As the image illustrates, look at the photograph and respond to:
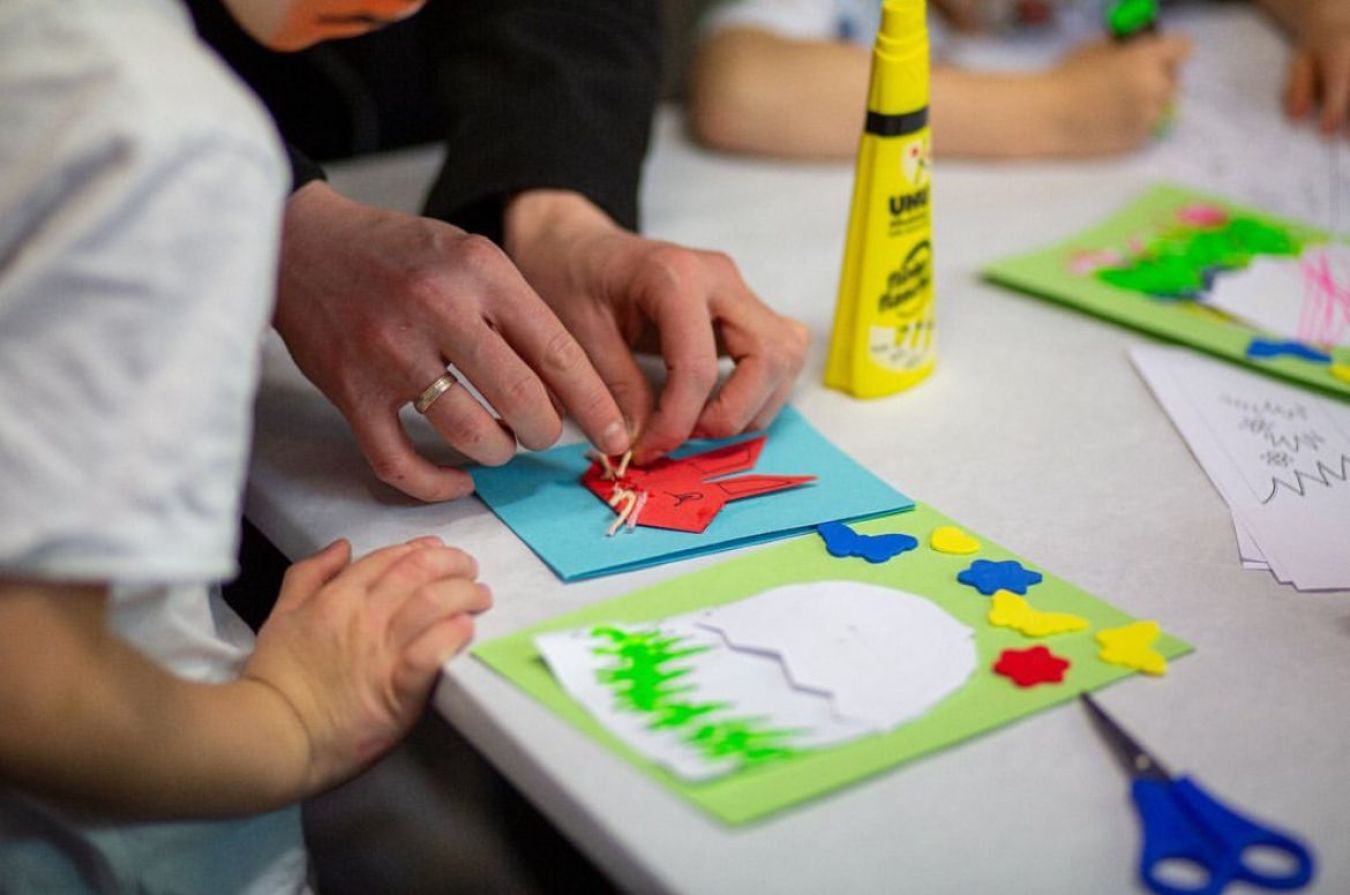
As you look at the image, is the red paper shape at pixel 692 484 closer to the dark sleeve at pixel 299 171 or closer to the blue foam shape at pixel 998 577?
the blue foam shape at pixel 998 577

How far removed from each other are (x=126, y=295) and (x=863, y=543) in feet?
1.17

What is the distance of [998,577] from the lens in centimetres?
62

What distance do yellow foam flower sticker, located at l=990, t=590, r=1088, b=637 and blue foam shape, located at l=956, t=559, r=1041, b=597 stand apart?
0.04ft

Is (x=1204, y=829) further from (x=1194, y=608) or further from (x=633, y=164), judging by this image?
(x=633, y=164)

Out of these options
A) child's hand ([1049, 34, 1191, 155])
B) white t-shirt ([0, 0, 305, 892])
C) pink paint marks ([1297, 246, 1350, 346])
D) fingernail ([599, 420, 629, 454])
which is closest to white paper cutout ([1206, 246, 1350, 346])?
pink paint marks ([1297, 246, 1350, 346])

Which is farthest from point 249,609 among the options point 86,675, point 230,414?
point 230,414

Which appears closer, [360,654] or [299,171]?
[360,654]

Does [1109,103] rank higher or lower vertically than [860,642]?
higher

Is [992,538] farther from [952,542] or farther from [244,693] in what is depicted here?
[244,693]

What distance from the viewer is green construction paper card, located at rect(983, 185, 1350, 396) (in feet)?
2.76

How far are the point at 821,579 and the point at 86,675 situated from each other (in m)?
0.31

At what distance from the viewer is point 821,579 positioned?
624 millimetres

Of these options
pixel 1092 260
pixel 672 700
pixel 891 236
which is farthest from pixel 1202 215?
pixel 672 700

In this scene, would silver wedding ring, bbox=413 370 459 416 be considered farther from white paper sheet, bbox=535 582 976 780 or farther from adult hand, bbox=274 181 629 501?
white paper sheet, bbox=535 582 976 780
